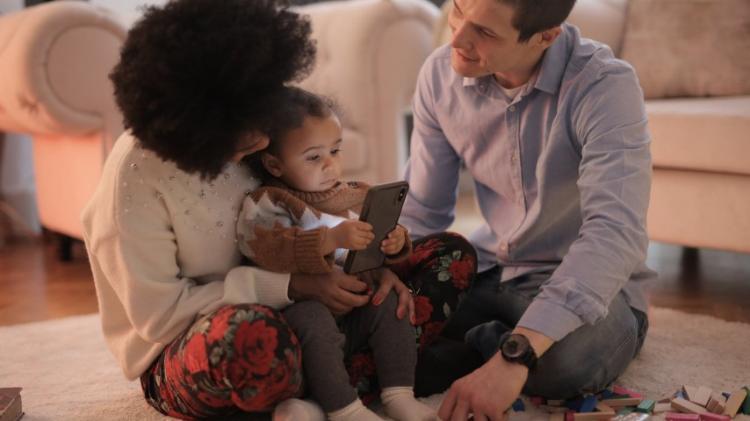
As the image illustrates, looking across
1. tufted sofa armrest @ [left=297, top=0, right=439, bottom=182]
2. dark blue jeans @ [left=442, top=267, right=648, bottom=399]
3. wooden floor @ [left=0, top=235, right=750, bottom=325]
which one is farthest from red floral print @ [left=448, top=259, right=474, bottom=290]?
tufted sofa armrest @ [left=297, top=0, right=439, bottom=182]

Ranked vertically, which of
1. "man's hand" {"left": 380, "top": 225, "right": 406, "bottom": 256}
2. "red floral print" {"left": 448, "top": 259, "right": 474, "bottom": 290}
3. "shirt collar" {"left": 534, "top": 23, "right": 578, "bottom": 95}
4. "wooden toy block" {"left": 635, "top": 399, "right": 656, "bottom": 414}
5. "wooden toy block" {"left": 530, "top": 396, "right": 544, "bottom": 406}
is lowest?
"wooden toy block" {"left": 530, "top": 396, "right": 544, "bottom": 406}

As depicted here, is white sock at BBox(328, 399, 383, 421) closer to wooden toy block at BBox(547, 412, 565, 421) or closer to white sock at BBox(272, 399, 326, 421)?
white sock at BBox(272, 399, 326, 421)

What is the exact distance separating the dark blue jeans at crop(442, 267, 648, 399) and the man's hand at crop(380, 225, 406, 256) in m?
0.24

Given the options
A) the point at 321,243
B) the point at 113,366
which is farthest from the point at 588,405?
the point at 113,366

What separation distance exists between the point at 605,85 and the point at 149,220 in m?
0.74

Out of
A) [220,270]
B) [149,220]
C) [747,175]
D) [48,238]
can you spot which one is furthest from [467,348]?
[48,238]

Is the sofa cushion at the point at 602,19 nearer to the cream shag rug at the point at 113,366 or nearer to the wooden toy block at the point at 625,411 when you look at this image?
the cream shag rug at the point at 113,366

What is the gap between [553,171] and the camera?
1.58m

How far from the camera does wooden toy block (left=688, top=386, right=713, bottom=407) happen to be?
4.87 ft

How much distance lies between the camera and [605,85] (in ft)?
4.97

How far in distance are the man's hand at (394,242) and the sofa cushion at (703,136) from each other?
1.04 meters

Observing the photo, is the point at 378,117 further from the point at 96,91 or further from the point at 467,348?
the point at 467,348

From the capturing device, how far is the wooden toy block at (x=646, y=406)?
4.79 ft

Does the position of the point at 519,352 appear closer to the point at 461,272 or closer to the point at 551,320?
the point at 551,320
